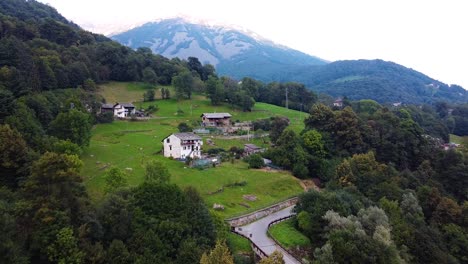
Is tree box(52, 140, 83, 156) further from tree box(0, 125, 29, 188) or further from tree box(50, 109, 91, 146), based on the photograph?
tree box(50, 109, 91, 146)

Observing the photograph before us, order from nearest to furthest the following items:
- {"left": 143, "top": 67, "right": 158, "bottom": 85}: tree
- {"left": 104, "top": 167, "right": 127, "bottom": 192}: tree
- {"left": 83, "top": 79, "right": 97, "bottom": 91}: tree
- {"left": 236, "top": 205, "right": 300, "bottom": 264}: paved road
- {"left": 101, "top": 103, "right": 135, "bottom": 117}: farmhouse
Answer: {"left": 236, "top": 205, "right": 300, "bottom": 264}: paved road → {"left": 104, "top": 167, "right": 127, "bottom": 192}: tree → {"left": 101, "top": 103, "right": 135, "bottom": 117}: farmhouse → {"left": 83, "top": 79, "right": 97, "bottom": 91}: tree → {"left": 143, "top": 67, "right": 158, "bottom": 85}: tree

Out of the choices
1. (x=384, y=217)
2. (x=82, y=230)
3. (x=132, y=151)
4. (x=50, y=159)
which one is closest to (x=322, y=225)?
(x=384, y=217)

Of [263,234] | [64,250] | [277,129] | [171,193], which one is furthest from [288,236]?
[277,129]

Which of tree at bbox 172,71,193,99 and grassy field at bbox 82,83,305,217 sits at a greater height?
tree at bbox 172,71,193,99

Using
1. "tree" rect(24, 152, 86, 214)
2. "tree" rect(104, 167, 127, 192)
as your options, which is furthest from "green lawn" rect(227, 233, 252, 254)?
"tree" rect(24, 152, 86, 214)

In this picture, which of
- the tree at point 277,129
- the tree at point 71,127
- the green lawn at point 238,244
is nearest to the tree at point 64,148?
the tree at point 71,127

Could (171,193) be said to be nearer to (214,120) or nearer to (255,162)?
(255,162)

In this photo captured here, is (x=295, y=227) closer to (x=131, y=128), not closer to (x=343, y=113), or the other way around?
(x=343, y=113)
